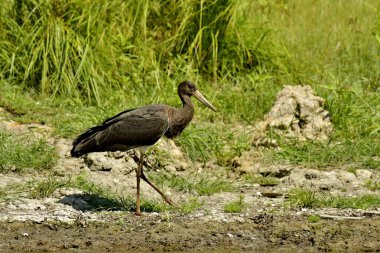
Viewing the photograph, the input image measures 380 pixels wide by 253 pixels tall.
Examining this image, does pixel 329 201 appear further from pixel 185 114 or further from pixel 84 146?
pixel 84 146

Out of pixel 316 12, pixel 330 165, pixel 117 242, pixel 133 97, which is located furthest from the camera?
pixel 316 12

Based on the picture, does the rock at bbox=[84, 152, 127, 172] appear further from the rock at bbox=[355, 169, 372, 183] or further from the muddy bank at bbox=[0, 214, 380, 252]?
the rock at bbox=[355, 169, 372, 183]

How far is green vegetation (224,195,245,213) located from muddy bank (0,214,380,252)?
0.30 meters

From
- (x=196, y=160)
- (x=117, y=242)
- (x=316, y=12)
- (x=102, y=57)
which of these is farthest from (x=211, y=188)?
(x=316, y=12)

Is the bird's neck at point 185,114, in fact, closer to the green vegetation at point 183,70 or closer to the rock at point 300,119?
the green vegetation at point 183,70

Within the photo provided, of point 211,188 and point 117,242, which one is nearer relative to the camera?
point 117,242

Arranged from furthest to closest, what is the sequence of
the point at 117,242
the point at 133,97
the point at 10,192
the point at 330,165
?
1. the point at 133,97
2. the point at 330,165
3. the point at 10,192
4. the point at 117,242

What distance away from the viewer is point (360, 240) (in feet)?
24.8

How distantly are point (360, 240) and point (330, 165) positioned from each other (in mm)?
2209

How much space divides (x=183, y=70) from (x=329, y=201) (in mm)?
3399

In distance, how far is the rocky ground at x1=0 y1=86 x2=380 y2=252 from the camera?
24.5 ft

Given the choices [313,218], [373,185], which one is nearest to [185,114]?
[313,218]

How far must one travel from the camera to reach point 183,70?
11281mm

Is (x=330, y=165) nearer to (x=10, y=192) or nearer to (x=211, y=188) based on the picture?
(x=211, y=188)
